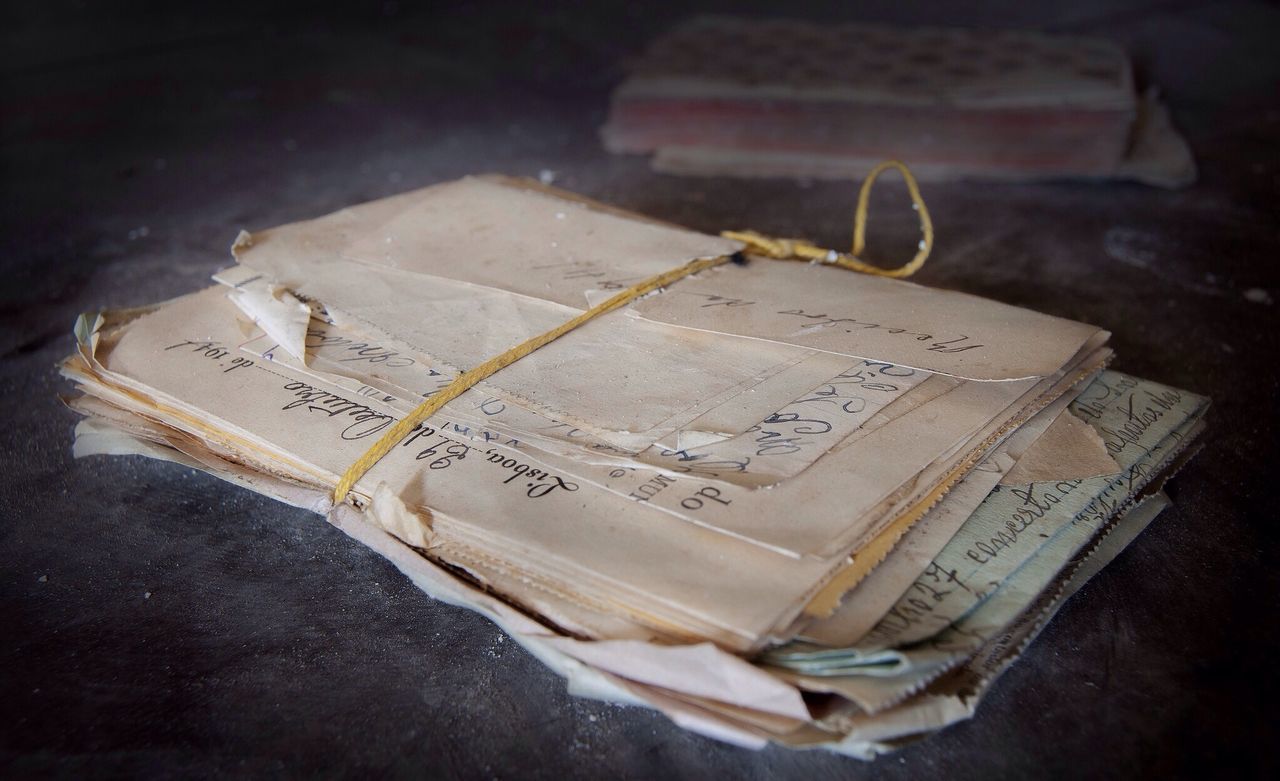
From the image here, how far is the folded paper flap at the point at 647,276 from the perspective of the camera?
4.55ft

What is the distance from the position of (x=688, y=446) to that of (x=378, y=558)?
0.53 meters

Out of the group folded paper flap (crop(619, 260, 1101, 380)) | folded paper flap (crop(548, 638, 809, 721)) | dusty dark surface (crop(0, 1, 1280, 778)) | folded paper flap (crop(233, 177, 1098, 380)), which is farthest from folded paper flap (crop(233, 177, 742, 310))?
folded paper flap (crop(548, 638, 809, 721))

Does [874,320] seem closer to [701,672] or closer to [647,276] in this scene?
[647,276]

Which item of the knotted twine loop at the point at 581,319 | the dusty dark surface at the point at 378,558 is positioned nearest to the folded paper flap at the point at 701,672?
the dusty dark surface at the point at 378,558

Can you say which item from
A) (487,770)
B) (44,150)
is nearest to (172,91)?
(44,150)

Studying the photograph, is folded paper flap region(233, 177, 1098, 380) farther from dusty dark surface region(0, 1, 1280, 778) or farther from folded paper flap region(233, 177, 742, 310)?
dusty dark surface region(0, 1, 1280, 778)

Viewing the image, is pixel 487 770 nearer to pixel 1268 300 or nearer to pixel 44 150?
pixel 1268 300

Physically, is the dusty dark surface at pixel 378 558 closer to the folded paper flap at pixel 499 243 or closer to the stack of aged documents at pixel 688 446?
the stack of aged documents at pixel 688 446

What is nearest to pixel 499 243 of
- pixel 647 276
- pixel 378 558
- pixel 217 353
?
pixel 647 276

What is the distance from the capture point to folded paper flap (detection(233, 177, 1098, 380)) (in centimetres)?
139

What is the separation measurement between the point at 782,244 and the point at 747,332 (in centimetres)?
41

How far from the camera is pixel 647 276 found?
1646 mm

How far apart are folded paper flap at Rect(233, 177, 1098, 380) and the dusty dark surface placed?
38 cm

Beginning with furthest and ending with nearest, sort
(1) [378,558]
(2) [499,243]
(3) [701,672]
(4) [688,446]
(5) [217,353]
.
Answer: (2) [499,243] → (5) [217,353] → (1) [378,558] → (4) [688,446] → (3) [701,672]
